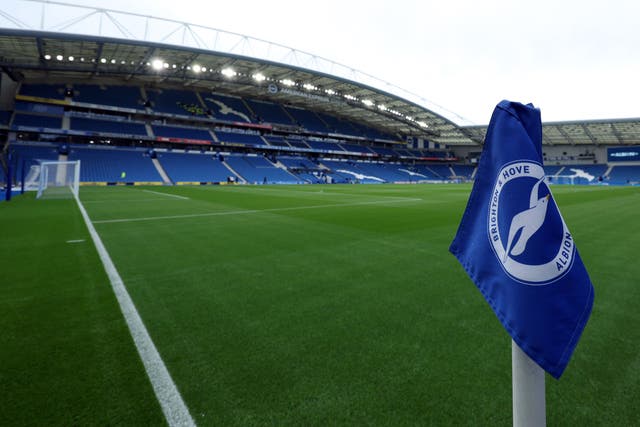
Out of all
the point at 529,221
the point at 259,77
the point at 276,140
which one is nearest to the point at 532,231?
the point at 529,221

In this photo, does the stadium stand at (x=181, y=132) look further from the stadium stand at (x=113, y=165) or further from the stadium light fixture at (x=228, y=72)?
the stadium light fixture at (x=228, y=72)

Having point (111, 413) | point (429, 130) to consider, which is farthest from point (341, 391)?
point (429, 130)

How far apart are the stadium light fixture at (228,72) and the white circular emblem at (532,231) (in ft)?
155

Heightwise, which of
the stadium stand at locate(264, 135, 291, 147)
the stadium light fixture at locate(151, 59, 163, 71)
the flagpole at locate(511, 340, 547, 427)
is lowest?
the flagpole at locate(511, 340, 547, 427)

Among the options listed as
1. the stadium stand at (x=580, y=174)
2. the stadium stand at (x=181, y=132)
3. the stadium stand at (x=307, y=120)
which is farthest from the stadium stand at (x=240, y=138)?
the stadium stand at (x=580, y=174)

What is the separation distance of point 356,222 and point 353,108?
54.9 m

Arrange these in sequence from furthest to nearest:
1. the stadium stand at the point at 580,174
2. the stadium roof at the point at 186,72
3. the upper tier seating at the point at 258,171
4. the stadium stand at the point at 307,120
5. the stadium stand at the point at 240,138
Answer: the stadium stand at the point at 307,120
the stadium stand at the point at 580,174
the stadium stand at the point at 240,138
the upper tier seating at the point at 258,171
the stadium roof at the point at 186,72

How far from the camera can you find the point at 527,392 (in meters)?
1.03

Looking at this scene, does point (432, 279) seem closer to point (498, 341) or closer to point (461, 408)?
point (498, 341)

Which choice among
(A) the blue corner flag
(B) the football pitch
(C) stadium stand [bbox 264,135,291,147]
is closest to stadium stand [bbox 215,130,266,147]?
(C) stadium stand [bbox 264,135,291,147]

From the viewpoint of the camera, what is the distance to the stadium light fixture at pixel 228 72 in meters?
42.6

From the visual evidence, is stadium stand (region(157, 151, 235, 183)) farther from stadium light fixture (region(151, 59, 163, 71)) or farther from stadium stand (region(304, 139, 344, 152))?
stadium stand (region(304, 139, 344, 152))

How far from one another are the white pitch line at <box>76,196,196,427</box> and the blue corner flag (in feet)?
5.62

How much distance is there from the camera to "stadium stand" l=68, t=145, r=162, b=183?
3869 cm
